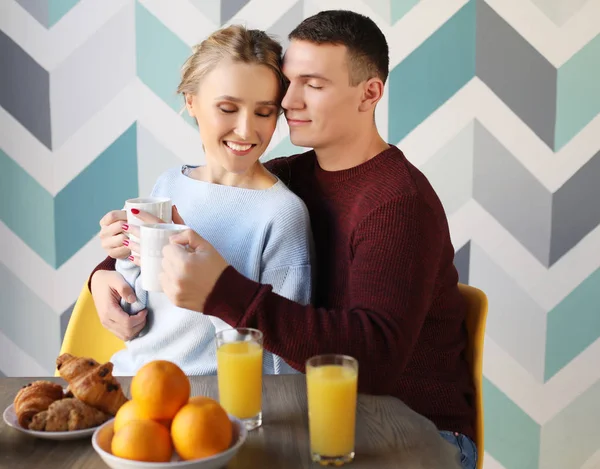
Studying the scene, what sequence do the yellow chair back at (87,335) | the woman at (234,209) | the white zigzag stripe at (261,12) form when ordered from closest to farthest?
the woman at (234,209) < the yellow chair back at (87,335) < the white zigzag stripe at (261,12)

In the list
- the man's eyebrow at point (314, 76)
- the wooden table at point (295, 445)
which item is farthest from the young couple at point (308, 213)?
the wooden table at point (295, 445)

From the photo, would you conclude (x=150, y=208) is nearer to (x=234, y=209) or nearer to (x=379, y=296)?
(x=234, y=209)

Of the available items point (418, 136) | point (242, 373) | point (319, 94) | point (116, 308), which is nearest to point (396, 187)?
point (319, 94)

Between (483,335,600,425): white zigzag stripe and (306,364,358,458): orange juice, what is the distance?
5.58 feet

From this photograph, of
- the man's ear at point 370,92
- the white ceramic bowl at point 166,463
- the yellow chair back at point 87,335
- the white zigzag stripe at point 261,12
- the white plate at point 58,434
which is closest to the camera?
the white ceramic bowl at point 166,463

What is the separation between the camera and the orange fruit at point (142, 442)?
0.97 meters

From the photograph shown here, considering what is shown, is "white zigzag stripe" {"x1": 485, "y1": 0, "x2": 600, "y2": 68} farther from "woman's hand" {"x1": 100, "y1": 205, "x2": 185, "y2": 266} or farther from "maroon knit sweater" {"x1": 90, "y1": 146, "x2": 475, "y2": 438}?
"woman's hand" {"x1": 100, "y1": 205, "x2": 185, "y2": 266}

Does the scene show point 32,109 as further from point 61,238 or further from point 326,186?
point 326,186

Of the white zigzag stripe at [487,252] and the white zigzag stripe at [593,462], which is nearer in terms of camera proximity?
the white zigzag stripe at [487,252]

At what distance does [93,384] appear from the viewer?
113cm

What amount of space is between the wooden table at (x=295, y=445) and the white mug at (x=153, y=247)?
271 millimetres

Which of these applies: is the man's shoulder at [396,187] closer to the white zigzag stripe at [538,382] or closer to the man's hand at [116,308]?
the man's hand at [116,308]

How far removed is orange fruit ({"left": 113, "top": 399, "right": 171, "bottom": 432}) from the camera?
1.01 m

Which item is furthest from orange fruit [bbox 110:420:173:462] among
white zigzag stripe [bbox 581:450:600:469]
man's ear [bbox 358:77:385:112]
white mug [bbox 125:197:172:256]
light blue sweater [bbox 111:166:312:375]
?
white zigzag stripe [bbox 581:450:600:469]
